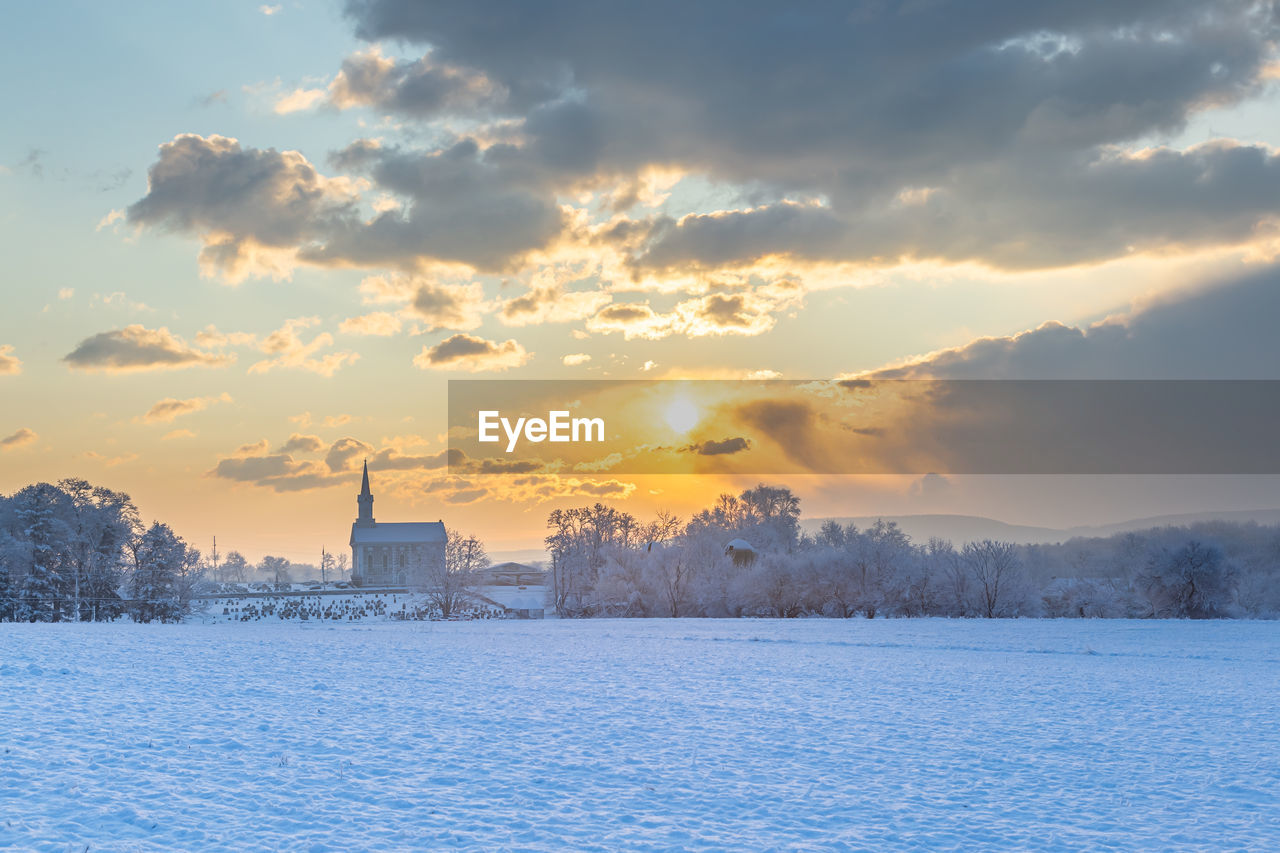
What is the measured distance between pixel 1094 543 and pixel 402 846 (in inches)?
8031

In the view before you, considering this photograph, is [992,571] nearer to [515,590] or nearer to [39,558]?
[515,590]

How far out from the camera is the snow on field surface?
11383 millimetres

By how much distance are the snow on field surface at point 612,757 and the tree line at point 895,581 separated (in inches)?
2511

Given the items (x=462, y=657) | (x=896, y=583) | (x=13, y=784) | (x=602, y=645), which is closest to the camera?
(x=13, y=784)

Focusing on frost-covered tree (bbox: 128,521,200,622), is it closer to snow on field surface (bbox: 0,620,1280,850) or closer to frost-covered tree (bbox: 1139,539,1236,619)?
snow on field surface (bbox: 0,620,1280,850)

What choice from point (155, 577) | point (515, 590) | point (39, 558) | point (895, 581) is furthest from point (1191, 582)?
point (39, 558)

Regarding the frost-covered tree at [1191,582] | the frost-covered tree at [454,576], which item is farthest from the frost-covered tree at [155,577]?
the frost-covered tree at [1191,582]

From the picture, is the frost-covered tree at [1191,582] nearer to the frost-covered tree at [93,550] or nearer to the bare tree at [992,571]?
the bare tree at [992,571]

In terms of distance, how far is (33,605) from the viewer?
214 feet

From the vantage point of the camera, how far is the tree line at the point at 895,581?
91125mm

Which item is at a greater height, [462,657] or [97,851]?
[97,851]

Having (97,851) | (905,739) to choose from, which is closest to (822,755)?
(905,739)

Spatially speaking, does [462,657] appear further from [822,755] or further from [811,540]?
[811,540]

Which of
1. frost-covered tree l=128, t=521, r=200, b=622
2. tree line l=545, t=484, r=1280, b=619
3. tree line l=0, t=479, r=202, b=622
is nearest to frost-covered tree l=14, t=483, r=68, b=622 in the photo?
tree line l=0, t=479, r=202, b=622
